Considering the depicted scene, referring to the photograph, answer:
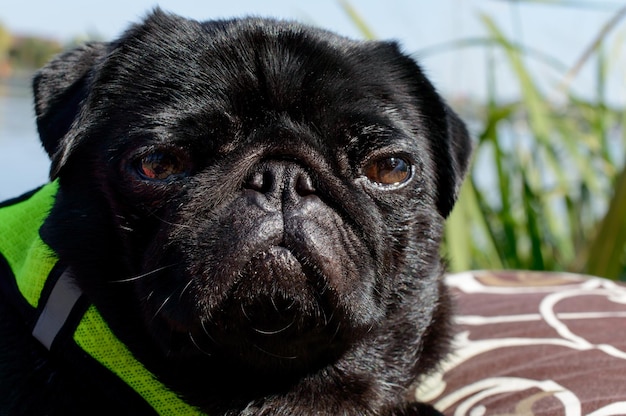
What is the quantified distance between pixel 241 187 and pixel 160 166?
0.14 metres

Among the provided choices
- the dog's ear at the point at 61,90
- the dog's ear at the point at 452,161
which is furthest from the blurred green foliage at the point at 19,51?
the dog's ear at the point at 452,161

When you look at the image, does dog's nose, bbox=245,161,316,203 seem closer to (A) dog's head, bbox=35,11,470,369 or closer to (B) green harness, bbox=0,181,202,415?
(A) dog's head, bbox=35,11,470,369

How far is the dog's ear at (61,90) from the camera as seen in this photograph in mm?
1356

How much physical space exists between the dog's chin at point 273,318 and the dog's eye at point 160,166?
0.72 feet

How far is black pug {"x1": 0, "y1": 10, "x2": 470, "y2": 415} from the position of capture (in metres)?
1.15

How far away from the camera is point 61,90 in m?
1.45

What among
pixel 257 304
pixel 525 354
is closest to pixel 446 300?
pixel 525 354

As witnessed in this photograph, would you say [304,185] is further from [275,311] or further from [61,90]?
[61,90]

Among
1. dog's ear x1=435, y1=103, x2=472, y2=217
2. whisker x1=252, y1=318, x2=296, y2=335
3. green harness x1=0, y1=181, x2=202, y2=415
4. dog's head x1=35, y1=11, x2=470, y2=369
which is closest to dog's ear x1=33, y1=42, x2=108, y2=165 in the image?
dog's head x1=35, y1=11, x2=470, y2=369

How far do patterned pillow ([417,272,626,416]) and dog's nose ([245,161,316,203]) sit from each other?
1.89 ft

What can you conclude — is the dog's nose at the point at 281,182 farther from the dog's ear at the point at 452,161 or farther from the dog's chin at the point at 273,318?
the dog's ear at the point at 452,161

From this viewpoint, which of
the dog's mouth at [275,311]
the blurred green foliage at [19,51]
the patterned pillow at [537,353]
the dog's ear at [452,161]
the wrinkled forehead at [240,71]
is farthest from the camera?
the blurred green foliage at [19,51]

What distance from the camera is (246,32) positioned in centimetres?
138

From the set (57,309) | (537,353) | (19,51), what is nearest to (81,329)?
(57,309)
